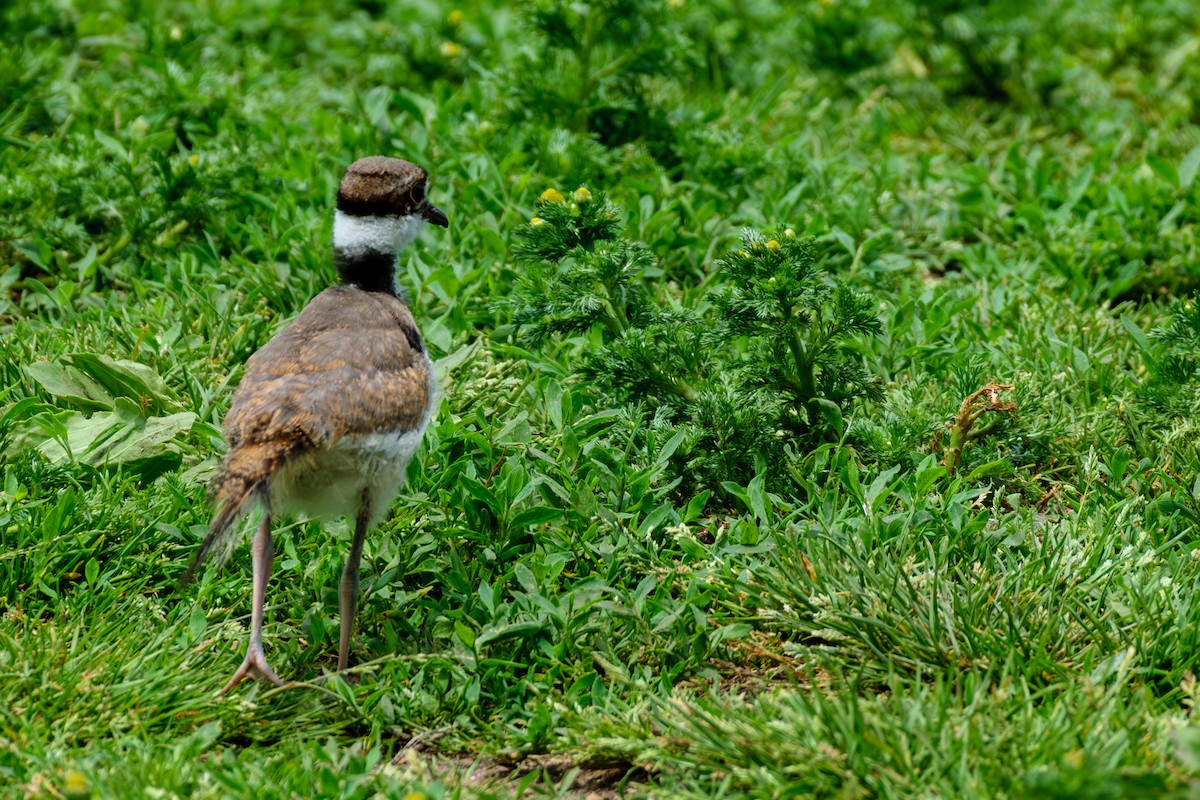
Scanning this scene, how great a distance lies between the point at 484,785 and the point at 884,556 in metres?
1.45

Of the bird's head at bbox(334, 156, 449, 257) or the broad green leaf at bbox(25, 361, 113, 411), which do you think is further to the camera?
the broad green leaf at bbox(25, 361, 113, 411)

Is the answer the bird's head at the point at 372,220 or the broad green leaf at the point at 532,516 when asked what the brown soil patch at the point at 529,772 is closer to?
the broad green leaf at the point at 532,516

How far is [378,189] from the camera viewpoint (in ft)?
16.3

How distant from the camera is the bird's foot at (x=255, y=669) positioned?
13.8 ft

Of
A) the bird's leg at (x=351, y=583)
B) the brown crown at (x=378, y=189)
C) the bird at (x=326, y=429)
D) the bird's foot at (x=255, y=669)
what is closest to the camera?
the bird at (x=326, y=429)

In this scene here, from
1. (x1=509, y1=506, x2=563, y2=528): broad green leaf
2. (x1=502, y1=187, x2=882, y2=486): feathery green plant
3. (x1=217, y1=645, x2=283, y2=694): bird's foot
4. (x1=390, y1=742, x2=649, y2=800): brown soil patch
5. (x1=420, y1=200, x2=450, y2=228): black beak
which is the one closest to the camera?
(x1=390, y1=742, x2=649, y2=800): brown soil patch

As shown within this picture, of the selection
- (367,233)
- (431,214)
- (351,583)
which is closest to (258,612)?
(351,583)

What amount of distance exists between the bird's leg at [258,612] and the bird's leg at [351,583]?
0.74 ft

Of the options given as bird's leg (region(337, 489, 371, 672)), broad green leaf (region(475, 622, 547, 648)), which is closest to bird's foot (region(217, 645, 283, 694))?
bird's leg (region(337, 489, 371, 672))

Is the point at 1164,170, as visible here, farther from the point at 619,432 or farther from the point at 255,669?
the point at 255,669

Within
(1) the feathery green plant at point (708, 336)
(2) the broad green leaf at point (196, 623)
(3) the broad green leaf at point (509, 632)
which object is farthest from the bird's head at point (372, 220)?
(3) the broad green leaf at point (509, 632)

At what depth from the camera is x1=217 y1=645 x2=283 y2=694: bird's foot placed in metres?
4.21

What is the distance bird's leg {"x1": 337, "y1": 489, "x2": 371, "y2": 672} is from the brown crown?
118cm

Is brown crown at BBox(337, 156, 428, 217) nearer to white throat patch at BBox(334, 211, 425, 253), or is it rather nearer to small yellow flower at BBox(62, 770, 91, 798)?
white throat patch at BBox(334, 211, 425, 253)
